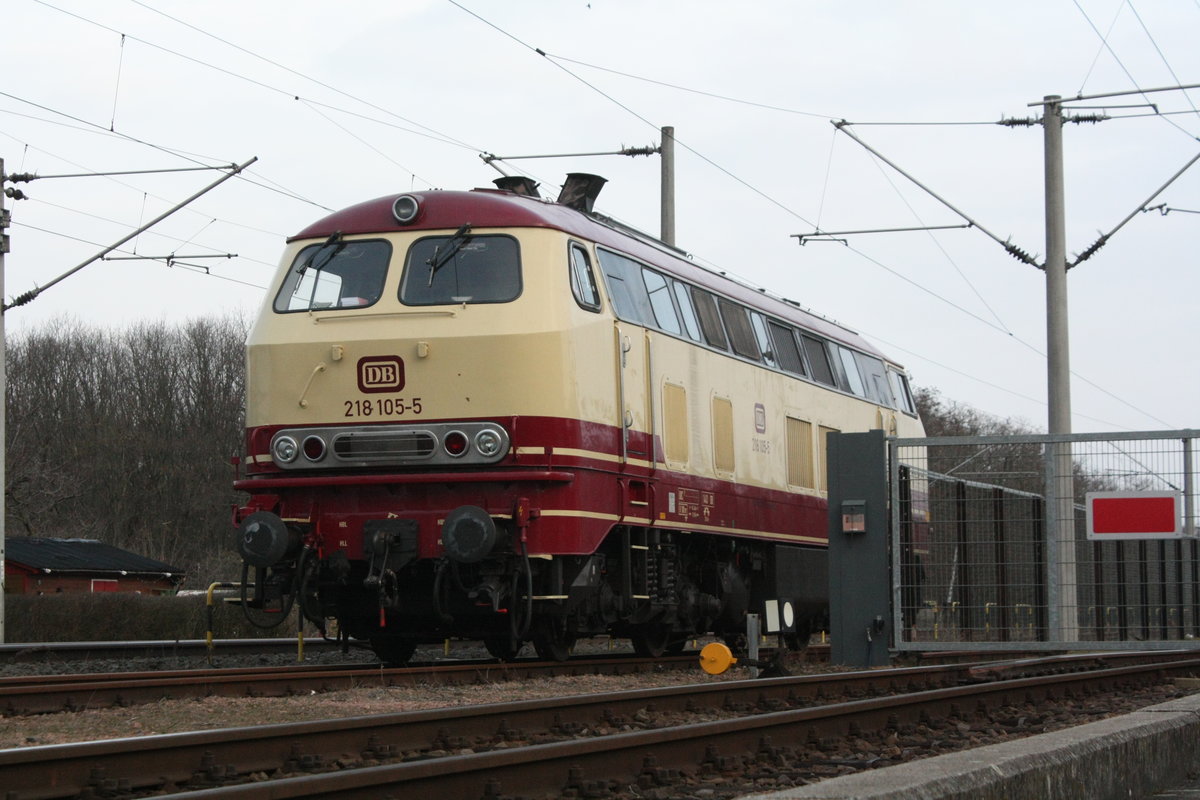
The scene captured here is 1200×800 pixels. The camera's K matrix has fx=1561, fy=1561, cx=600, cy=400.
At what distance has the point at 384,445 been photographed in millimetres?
12383

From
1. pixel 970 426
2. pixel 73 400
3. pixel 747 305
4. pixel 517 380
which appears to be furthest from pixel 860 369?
pixel 970 426

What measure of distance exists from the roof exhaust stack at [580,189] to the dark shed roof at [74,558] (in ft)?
98.2

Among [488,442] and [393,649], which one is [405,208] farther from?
[393,649]

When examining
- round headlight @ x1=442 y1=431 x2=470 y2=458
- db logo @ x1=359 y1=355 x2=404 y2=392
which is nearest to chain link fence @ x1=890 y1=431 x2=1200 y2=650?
round headlight @ x1=442 y1=431 x2=470 y2=458

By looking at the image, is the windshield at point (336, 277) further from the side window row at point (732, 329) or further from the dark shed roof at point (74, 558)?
the dark shed roof at point (74, 558)

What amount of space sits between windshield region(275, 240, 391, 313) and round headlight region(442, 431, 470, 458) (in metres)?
1.43

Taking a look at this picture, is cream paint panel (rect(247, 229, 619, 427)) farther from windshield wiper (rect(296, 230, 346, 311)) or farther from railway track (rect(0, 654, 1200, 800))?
railway track (rect(0, 654, 1200, 800))

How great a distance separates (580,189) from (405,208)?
2388 millimetres

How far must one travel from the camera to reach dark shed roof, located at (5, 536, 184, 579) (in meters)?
41.4

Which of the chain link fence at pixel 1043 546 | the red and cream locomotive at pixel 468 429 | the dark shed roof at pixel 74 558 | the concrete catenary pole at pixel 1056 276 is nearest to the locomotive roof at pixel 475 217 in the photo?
Result: the red and cream locomotive at pixel 468 429

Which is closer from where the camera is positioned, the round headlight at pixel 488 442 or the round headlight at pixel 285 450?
the round headlight at pixel 488 442

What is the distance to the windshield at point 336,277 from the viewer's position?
13.0 meters

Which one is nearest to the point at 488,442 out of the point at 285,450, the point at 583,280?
the point at 285,450

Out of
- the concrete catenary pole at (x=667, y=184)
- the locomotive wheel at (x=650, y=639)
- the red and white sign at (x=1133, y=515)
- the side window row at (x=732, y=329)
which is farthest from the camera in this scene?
the concrete catenary pole at (x=667, y=184)
